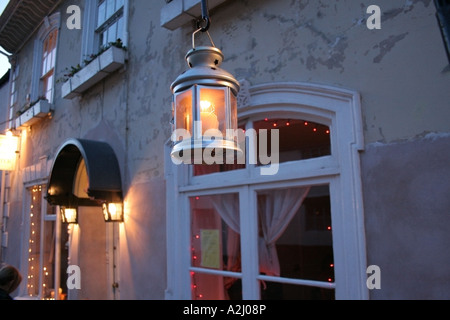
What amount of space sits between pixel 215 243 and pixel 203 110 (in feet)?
6.97

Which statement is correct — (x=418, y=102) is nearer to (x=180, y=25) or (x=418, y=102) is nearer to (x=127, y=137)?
(x=180, y=25)

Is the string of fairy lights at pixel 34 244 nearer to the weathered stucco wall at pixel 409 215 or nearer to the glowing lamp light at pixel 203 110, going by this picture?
the glowing lamp light at pixel 203 110

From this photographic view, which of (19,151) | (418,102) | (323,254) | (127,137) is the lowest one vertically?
(323,254)

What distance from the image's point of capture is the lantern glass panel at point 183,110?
2080 mm

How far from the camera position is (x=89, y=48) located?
20.7ft

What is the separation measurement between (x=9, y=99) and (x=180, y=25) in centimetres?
735

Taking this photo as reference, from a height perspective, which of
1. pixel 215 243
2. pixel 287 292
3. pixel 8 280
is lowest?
pixel 287 292

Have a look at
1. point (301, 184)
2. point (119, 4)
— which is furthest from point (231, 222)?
point (119, 4)

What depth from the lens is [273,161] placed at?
3406 millimetres

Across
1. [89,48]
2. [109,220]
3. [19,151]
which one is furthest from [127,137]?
[19,151]

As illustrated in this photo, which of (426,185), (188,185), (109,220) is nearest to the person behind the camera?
(426,185)

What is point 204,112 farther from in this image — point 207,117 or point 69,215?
point 69,215

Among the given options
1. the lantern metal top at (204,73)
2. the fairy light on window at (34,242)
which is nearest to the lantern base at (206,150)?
the lantern metal top at (204,73)

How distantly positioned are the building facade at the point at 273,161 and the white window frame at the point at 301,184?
1 cm
